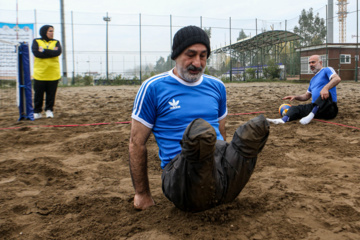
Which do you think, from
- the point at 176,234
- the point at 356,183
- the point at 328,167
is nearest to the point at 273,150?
the point at 328,167

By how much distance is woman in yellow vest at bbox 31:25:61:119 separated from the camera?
6.26m

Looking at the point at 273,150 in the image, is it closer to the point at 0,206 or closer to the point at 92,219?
the point at 92,219

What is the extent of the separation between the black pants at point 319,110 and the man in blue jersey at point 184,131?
11.0 ft

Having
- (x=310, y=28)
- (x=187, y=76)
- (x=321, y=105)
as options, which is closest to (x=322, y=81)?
(x=321, y=105)

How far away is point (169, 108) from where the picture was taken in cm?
216

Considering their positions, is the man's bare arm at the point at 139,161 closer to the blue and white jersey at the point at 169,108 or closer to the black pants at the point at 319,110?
the blue and white jersey at the point at 169,108

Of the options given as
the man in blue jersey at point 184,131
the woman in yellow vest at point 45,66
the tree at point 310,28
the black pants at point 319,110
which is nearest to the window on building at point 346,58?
the black pants at point 319,110

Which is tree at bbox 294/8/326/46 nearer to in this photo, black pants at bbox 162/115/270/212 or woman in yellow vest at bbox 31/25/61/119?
woman in yellow vest at bbox 31/25/61/119

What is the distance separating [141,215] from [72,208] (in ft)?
1.88

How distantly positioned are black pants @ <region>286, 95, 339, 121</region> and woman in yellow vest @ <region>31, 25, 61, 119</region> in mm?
4619

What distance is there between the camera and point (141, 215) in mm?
2080

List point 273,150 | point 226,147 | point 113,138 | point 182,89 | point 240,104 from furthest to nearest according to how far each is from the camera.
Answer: point 240,104, point 113,138, point 273,150, point 182,89, point 226,147

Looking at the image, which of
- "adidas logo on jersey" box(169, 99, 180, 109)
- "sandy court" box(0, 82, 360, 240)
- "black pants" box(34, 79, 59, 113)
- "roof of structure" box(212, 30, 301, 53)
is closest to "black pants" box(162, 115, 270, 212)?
"sandy court" box(0, 82, 360, 240)

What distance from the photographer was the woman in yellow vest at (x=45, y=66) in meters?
6.26
